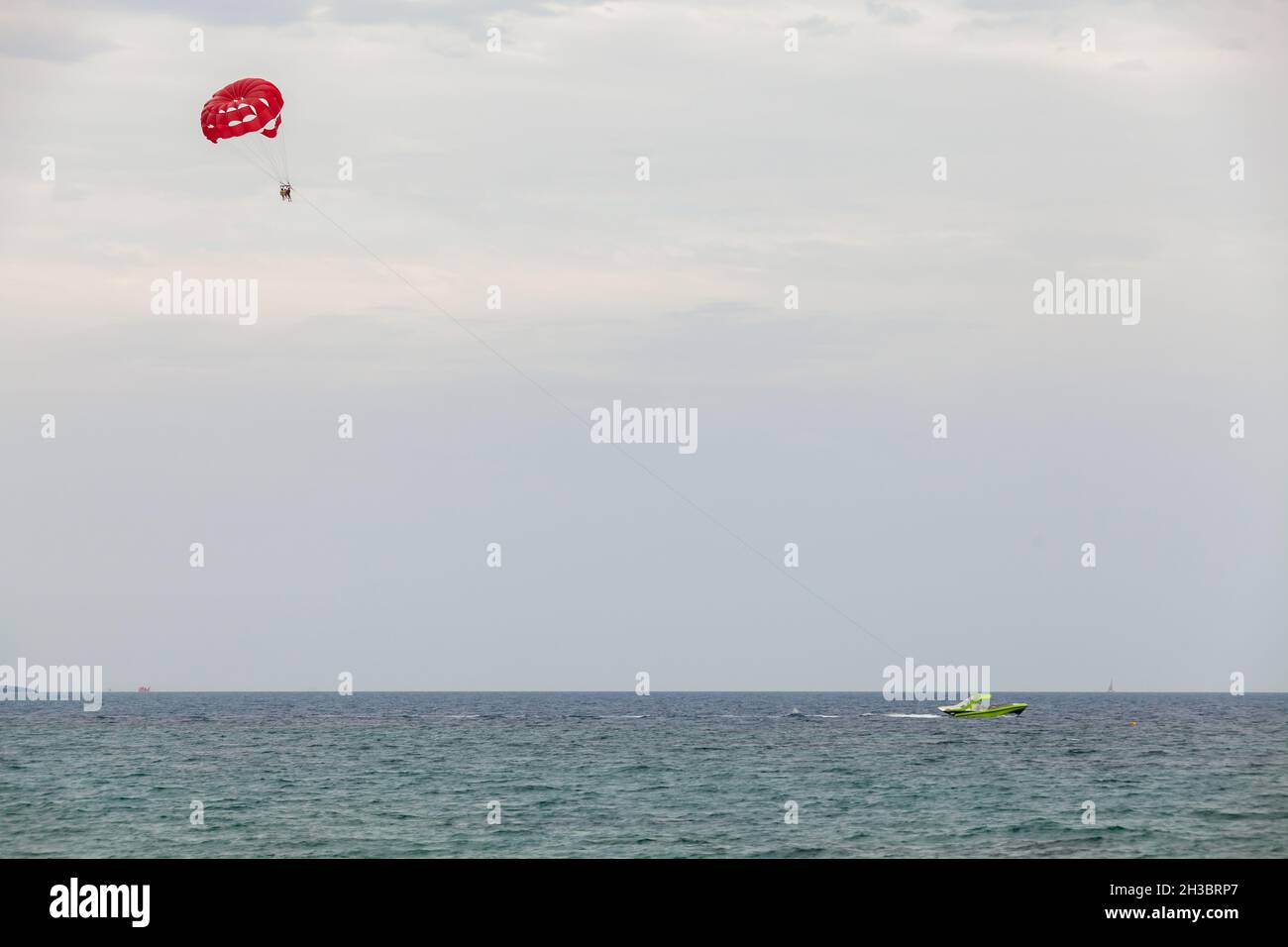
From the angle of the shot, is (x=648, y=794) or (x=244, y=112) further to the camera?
(x=648, y=794)

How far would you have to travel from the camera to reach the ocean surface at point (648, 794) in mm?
35969

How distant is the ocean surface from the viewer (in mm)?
35969

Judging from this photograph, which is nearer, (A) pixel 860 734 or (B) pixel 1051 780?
(B) pixel 1051 780

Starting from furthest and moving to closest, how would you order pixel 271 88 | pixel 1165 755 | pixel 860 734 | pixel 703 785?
pixel 860 734
pixel 1165 755
pixel 703 785
pixel 271 88

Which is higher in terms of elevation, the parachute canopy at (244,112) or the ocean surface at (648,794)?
the parachute canopy at (244,112)

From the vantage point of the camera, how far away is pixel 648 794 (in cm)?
4731

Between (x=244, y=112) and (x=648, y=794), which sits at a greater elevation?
(x=244, y=112)

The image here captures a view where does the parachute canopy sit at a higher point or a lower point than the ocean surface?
higher
